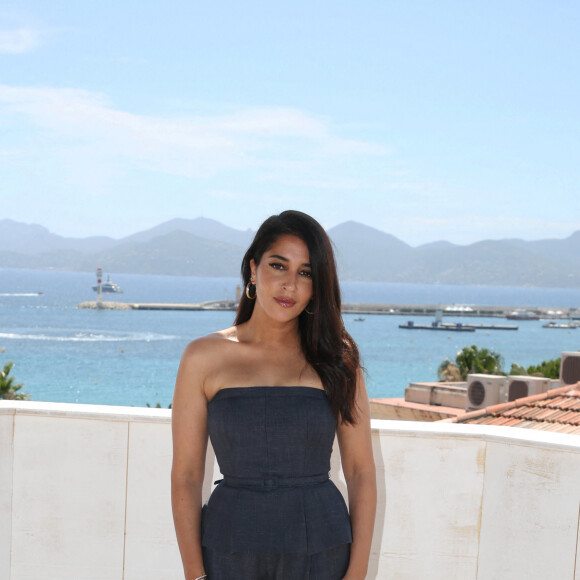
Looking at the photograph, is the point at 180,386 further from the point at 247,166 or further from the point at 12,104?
the point at 247,166

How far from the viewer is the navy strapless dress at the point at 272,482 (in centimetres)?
162

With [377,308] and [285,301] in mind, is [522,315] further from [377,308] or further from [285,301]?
[285,301]

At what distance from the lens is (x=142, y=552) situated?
2531mm

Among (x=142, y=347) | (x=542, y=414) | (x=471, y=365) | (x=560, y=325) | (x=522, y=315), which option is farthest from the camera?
(x=522, y=315)

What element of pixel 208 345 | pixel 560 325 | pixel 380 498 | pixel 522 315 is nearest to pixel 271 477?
pixel 208 345

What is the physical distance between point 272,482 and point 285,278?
472mm

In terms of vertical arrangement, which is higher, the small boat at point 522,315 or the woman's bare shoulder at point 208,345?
the woman's bare shoulder at point 208,345

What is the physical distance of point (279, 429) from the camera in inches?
65.3

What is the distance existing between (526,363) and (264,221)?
235 ft

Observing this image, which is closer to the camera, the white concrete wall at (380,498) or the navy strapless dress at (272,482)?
the navy strapless dress at (272,482)

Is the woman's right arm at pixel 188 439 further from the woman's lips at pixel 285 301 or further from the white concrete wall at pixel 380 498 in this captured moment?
the white concrete wall at pixel 380 498

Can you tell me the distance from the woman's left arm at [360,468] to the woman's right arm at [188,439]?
1.16ft

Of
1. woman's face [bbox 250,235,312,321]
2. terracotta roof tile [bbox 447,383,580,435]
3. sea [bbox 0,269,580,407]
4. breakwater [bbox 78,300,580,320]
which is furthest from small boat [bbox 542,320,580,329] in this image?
woman's face [bbox 250,235,312,321]

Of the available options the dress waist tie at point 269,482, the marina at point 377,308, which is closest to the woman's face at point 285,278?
the dress waist tie at point 269,482
